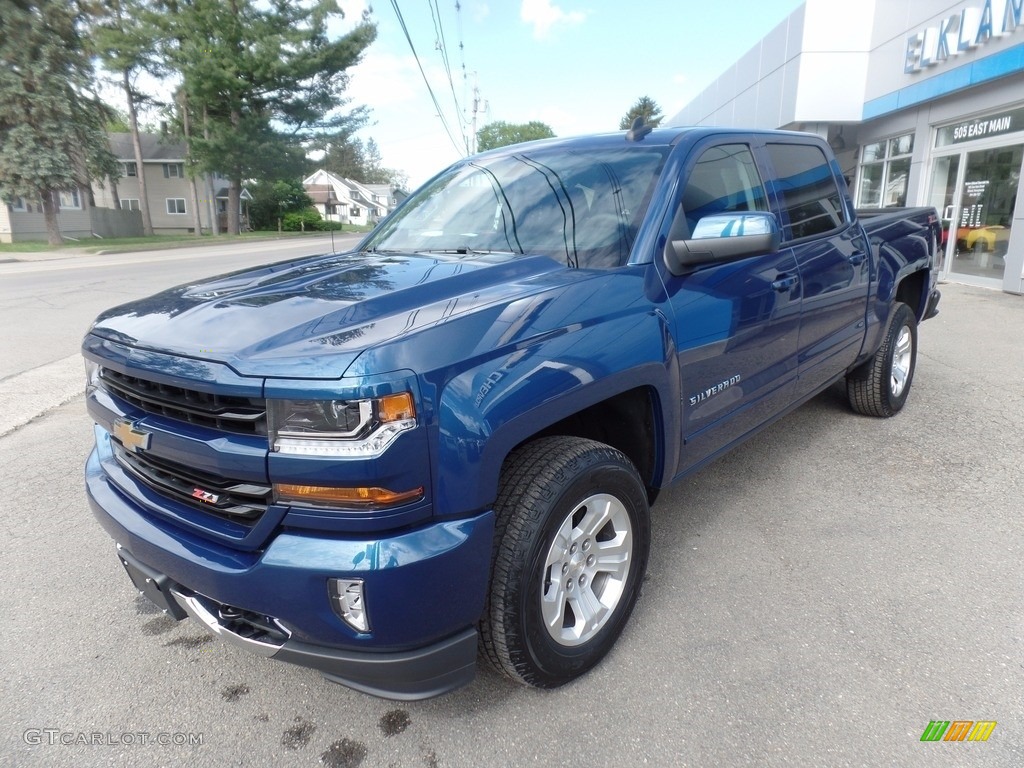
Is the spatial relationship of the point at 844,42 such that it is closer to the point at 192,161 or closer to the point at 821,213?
the point at 821,213

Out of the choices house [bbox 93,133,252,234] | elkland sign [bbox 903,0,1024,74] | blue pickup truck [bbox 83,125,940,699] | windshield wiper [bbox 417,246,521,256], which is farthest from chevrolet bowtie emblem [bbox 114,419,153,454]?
house [bbox 93,133,252,234]

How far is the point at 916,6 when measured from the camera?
13.1 metres

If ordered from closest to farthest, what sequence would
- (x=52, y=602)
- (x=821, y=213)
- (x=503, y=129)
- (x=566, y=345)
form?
(x=566, y=345) < (x=52, y=602) < (x=821, y=213) < (x=503, y=129)

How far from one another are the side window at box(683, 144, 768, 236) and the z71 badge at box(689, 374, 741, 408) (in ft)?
2.14

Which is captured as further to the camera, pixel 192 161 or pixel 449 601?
pixel 192 161

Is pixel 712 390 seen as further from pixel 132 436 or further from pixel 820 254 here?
pixel 132 436

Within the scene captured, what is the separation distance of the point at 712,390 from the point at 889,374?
8.50 feet

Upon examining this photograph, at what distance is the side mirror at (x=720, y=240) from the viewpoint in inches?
97.7

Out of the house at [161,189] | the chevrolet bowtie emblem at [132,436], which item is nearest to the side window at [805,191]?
the chevrolet bowtie emblem at [132,436]

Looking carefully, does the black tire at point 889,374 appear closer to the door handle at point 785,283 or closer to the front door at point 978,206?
the door handle at point 785,283

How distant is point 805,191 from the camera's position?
3.70 meters

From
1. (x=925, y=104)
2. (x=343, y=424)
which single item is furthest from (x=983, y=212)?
(x=343, y=424)

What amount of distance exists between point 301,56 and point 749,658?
3900cm

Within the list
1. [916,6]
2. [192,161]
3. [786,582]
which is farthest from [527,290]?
[192,161]
